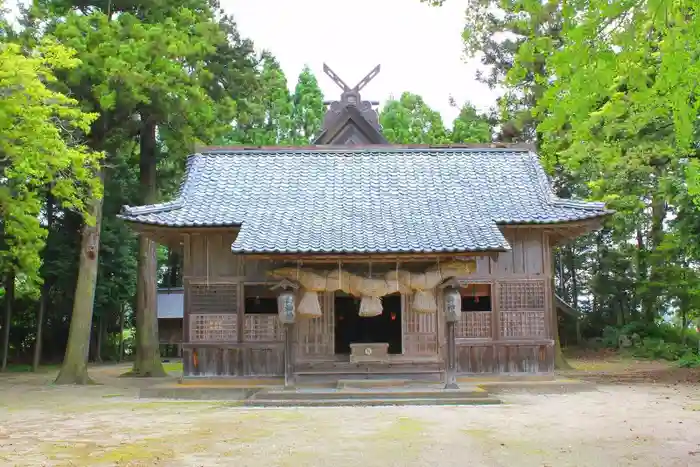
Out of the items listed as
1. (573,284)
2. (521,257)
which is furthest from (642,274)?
(521,257)

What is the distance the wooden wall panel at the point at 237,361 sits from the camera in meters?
16.0

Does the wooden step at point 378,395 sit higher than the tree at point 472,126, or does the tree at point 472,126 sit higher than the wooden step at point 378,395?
the tree at point 472,126

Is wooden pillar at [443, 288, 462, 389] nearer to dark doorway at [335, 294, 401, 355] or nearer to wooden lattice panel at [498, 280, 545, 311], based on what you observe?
wooden lattice panel at [498, 280, 545, 311]

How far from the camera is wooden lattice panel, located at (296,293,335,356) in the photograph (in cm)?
1584

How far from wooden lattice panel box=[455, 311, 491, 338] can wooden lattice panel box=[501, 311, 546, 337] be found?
1.17ft

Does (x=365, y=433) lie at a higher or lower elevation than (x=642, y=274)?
lower

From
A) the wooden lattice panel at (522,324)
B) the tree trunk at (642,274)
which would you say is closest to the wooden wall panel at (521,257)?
the wooden lattice panel at (522,324)

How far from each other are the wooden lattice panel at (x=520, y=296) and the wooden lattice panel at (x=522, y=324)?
0.14 meters

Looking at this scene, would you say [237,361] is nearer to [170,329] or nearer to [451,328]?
[451,328]

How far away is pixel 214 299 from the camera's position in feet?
53.1

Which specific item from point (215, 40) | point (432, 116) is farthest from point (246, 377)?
point (432, 116)

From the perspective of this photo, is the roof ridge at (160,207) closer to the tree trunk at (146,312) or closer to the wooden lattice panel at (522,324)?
the tree trunk at (146,312)

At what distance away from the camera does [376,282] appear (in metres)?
14.6

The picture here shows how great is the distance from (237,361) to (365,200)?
501 centimetres
